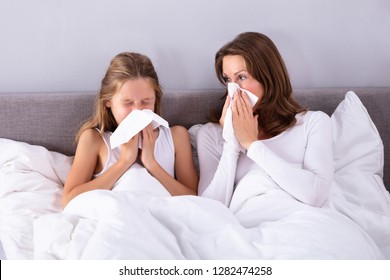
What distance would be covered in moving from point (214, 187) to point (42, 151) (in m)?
0.62

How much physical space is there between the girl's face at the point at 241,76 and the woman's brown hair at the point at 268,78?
0.01 meters

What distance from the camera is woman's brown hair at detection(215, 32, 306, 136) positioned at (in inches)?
72.5

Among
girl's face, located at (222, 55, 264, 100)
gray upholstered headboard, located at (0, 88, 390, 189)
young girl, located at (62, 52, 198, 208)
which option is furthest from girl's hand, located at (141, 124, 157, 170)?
girl's face, located at (222, 55, 264, 100)

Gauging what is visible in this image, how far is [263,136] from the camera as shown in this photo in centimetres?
190

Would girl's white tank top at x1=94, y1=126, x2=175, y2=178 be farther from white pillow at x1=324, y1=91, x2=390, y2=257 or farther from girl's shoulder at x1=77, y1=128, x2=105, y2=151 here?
white pillow at x1=324, y1=91, x2=390, y2=257

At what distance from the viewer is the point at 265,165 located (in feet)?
5.53

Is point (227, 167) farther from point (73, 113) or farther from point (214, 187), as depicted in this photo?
point (73, 113)

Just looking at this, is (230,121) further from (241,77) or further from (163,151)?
(163,151)

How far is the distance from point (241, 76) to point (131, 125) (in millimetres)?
391

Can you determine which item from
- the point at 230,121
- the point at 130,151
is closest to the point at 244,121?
the point at 230,121

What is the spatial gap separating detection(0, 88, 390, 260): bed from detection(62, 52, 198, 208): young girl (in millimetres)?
98

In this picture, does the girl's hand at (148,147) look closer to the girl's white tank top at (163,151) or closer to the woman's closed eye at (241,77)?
the girl's white tank top at (163,151)

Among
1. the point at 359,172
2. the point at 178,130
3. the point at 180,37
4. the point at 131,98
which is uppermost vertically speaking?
the point at 180,37
